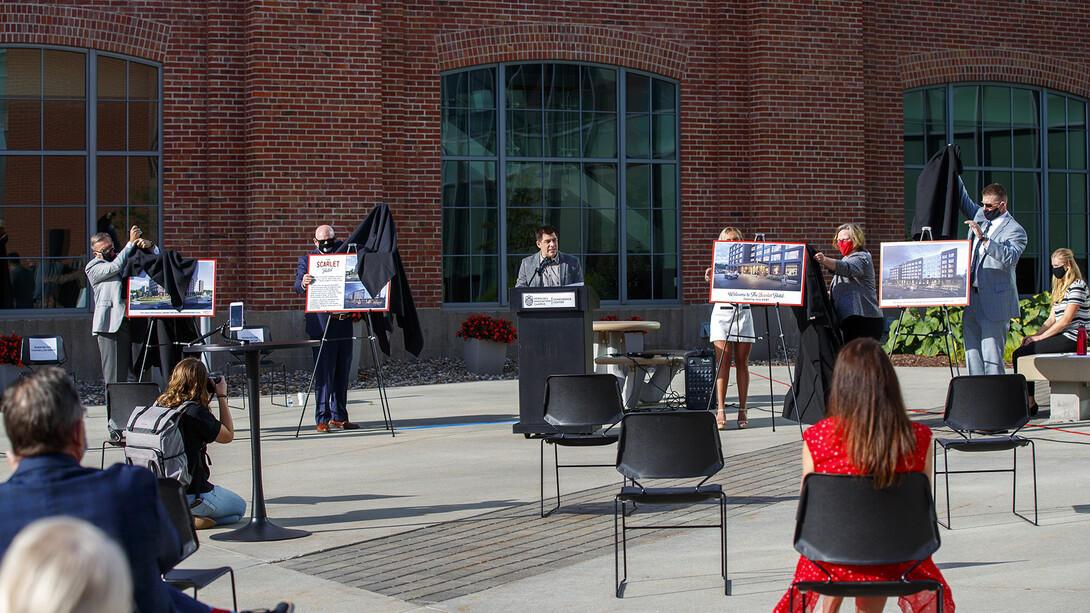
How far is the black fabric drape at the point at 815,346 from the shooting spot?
30.7ft

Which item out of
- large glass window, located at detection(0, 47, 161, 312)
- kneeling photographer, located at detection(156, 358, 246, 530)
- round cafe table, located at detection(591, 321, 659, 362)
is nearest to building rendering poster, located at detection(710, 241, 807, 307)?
round cafe table, located at detection(591, 321, 659, 362)

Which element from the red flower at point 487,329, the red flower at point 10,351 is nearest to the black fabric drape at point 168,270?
the red flower at point 10,351

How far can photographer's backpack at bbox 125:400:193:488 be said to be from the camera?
6.44 metres

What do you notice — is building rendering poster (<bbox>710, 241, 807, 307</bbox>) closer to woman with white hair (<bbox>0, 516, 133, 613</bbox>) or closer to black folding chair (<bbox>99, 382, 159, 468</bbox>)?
black folding chair (<bbox>99, 382, 159, 468</bbox>)

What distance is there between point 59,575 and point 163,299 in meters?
9.57

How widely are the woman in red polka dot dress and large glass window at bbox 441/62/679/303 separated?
12.7 m

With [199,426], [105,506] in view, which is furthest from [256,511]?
[105,506]

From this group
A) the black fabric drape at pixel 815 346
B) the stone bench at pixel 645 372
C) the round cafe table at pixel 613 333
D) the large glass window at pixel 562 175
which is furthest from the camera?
the large glass window at pixel 562 175

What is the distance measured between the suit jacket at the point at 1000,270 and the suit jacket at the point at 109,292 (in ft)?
26.0

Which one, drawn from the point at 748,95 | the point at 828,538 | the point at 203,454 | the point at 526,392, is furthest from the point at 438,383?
the point at 828,538

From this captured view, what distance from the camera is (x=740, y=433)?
34.3 ft

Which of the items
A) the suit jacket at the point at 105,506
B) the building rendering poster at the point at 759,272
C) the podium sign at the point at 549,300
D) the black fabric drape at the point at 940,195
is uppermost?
the black fabric drape at the point at 940,195

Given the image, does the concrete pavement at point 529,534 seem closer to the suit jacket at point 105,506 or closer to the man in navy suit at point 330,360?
the man in navy suit at point 330,360

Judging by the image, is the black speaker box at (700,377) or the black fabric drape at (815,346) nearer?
the black fabric drape at (815,346)
